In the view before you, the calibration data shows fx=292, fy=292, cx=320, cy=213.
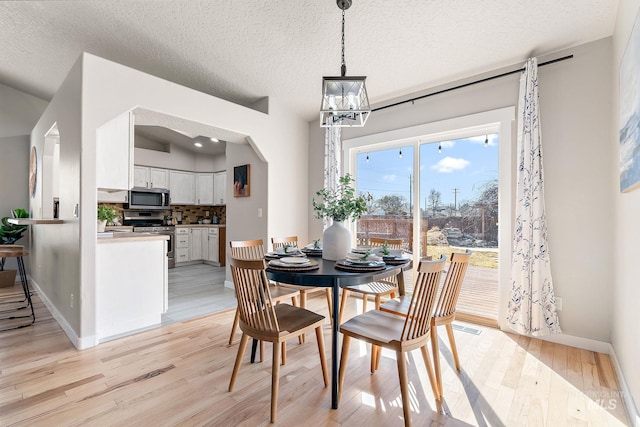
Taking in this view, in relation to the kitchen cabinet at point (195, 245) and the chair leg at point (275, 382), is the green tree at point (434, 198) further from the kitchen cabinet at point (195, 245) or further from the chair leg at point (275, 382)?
the kitchen cabinet at point (195, 245)

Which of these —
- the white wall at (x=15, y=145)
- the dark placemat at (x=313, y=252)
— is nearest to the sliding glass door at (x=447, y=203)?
the dark placemat at (x=313, y=252)

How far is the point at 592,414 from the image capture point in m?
1.66

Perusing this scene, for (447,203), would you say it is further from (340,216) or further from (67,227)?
(67,227)

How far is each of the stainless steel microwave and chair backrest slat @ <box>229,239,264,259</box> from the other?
4.37 meters

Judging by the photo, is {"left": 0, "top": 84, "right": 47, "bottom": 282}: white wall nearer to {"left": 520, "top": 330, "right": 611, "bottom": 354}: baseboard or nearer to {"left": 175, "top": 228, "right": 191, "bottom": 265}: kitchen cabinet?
{"left": 175, "top": 228, "right": 191, "bottom": 265}: kitchen cabinet

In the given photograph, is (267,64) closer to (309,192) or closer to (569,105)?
(309,192)

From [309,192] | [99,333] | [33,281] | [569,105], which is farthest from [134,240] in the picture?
[569,105]

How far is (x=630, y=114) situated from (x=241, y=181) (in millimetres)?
3973

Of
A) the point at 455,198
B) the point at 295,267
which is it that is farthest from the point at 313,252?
the point at 455,198

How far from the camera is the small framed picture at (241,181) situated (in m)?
4.25

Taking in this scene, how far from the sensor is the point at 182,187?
6.88 meters

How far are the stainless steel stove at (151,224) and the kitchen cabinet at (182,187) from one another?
55 centimetres

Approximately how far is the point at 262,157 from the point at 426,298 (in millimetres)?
2985

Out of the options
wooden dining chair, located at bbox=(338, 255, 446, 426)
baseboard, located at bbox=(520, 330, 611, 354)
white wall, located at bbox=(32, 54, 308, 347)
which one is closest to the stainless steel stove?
white wall, located at bbox=(32, 54, 308, 347)
